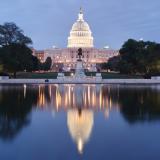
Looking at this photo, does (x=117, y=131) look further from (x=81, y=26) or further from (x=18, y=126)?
(x=81, y=26)

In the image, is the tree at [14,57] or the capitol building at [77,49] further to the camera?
the capitol building at [77,49]

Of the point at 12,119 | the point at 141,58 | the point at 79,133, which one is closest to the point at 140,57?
the point at 141,58

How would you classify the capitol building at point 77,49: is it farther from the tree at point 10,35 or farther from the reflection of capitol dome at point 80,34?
the tree at point 10,35

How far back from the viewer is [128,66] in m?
78.2

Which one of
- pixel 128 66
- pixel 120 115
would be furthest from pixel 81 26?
pixel 120 115

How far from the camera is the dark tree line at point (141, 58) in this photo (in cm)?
7412

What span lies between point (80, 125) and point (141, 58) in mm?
59837

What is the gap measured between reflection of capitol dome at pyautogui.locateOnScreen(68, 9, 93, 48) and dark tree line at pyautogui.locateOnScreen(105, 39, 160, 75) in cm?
9581

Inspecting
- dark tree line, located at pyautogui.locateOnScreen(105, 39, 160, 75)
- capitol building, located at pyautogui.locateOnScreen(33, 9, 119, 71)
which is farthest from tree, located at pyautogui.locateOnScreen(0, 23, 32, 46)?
capitol building, located at pyautogui.locateOnScreen(33, 9, 119, 71)

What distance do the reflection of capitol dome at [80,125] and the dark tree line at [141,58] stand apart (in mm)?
53339

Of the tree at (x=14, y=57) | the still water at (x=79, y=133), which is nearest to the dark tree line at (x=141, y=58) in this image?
the tree at (x=14, y=57)

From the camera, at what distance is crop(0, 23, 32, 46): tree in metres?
73.2

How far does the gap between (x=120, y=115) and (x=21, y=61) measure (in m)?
52.7

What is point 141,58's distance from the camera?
75750 millimetres
